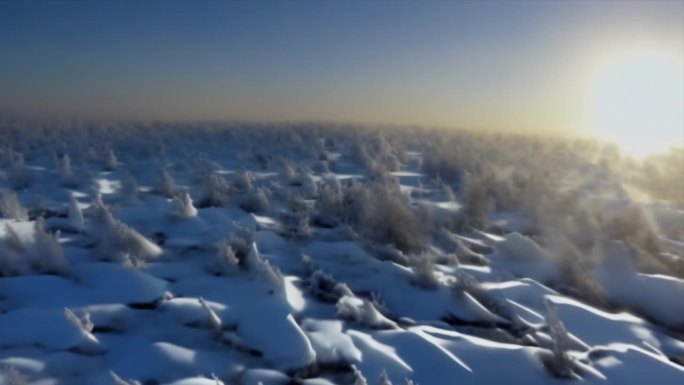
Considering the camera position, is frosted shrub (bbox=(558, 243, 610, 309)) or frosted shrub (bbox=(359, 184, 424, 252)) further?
frosted shrub (bbox=(359, 184, 424, 252))

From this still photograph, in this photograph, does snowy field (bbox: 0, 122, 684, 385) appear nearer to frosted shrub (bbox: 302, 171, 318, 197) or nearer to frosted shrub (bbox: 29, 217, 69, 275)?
frosted shrub (bbox: 29, 217, 69, 275)

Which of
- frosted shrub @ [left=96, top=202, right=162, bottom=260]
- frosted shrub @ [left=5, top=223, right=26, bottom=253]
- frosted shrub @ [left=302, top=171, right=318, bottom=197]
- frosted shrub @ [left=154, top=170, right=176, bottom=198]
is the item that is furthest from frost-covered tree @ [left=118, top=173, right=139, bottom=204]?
frosted shrub @ [left=5, top=223, right=26, bottom=253]

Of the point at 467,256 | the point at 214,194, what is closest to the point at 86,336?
the point at 467,256

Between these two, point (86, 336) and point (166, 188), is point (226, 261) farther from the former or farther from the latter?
point (166, 188)

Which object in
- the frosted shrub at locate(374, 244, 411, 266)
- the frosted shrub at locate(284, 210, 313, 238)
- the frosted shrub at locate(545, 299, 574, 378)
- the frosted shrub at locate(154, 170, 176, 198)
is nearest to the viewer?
the frosted shrub at locate(545, 299, 574, 378)

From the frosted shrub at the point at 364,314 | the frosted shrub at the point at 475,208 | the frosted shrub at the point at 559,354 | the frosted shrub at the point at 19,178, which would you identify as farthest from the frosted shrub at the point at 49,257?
the frosted shrub at the point at 475,208

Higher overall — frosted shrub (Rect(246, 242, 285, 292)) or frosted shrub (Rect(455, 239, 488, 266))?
frosted shrub (Rect(246, 242, 285, 292))

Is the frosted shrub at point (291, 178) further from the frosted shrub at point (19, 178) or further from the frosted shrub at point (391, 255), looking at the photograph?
the frosted shrub at point (391, 255)
